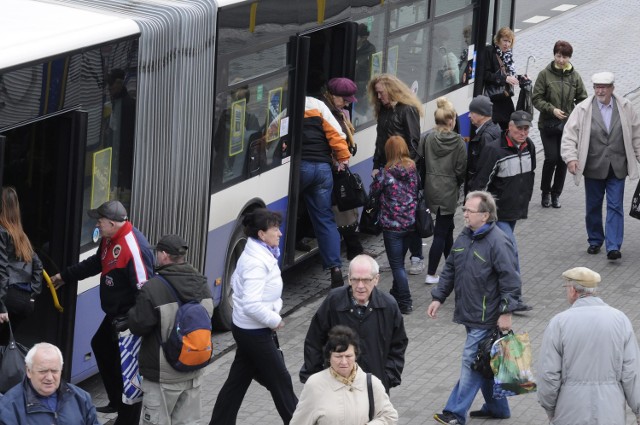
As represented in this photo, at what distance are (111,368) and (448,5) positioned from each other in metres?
7.32

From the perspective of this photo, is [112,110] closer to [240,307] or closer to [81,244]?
[81,244]

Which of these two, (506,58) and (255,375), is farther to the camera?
(506,58)

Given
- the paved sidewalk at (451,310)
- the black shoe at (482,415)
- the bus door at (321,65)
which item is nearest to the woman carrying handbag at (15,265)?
the paved sidewalk at (451,310)

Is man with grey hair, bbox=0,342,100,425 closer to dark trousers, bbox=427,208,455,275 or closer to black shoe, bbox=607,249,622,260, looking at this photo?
dark trousers, bbox=427,208,455,275

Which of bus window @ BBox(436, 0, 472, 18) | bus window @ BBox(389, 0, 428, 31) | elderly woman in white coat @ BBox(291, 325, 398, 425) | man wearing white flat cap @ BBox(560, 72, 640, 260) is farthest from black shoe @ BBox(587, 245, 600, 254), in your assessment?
elderly woman in white coat @ BBox(291, 325, 398, 425)

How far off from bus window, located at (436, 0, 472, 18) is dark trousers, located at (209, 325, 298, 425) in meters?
6.96

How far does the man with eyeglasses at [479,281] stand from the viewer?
30.9 ft

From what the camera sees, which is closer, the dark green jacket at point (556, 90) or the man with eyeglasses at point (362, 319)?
the man with eyeglasses at point (362, 319)

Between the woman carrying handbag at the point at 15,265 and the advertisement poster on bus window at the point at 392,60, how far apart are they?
5.96 meters

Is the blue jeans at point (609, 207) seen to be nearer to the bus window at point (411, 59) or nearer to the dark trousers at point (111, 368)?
the bus window at point (411, 59)

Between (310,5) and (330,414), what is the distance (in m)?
5.91

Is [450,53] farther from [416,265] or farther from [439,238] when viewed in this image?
[439,238]

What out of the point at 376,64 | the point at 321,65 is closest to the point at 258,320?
the point at 321,65

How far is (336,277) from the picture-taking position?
1280 cm
